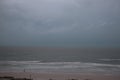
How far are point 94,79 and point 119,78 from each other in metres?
1.90

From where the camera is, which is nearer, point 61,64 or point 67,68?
point 67,68

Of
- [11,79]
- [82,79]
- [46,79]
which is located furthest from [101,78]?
[11,79]

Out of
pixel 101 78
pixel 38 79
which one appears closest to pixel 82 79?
pixel 101 78

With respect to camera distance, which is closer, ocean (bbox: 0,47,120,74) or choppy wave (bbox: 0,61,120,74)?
choppy wave (bbox: 0,61,120,74)

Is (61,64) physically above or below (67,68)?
above

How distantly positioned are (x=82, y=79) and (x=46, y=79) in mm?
2244

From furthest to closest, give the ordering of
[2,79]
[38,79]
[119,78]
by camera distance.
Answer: [119,78]
[38,79]
[2,79]

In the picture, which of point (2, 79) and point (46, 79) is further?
point (46, 79)

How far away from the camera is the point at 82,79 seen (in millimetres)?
12508

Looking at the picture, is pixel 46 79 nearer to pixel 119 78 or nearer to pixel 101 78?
pixel 101 78

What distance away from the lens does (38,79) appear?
12.2 meters

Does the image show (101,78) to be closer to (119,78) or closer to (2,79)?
(119,78)

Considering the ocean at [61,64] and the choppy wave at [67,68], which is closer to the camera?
the choppy wave at [67,68]

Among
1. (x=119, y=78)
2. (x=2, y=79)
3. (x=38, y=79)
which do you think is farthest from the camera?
(x=119, y=78)
